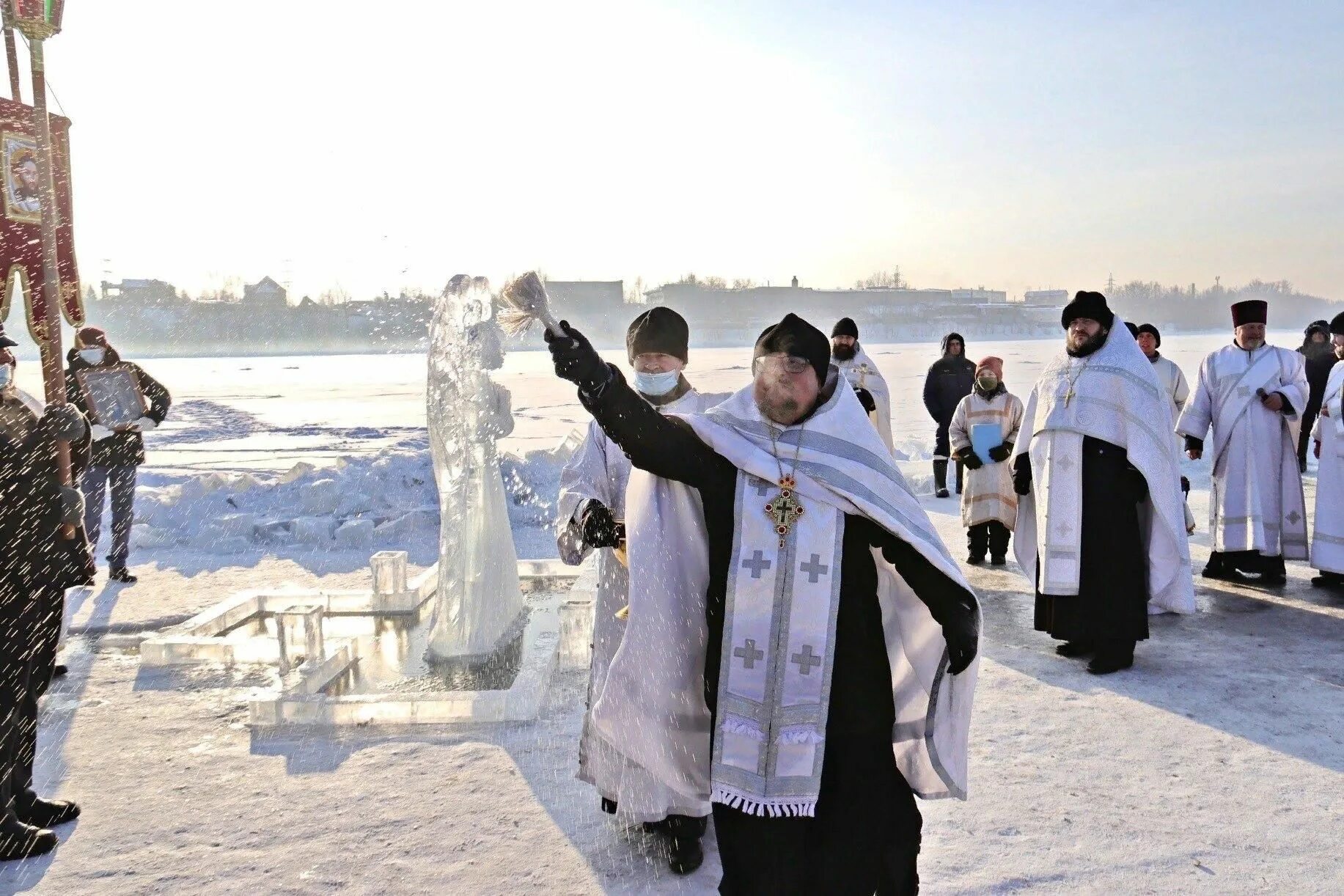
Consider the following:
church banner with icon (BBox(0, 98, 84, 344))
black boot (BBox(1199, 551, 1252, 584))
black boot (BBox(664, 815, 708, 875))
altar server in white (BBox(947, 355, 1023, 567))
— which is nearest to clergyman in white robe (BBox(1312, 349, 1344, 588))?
black boot (BBox(1199, 551, 1252, 584))

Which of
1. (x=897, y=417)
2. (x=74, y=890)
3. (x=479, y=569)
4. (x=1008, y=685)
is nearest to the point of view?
(x=74, y=890)

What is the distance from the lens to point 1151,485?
5293 millimetres

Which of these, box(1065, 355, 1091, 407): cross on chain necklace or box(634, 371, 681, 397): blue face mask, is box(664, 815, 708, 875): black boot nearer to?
box(634, 371, 681, 397): blue face mask

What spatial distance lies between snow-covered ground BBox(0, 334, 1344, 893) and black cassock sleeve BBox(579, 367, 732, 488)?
1.59 meters

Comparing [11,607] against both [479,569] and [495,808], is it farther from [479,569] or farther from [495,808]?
[479,569]

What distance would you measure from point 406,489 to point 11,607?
23.9ft

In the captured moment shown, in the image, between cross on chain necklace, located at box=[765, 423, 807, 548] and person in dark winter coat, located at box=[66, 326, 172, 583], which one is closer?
cross on chain necklace, located at box=[765, 423, 807, 548]

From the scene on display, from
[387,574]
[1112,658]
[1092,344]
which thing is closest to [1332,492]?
[1092,344]

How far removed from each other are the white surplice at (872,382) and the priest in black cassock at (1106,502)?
3.36 meters

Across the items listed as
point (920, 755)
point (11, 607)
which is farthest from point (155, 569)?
point (920, 755)

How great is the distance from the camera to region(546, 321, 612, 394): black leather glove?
2395 mm

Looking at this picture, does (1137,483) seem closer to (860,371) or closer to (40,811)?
(860,371)

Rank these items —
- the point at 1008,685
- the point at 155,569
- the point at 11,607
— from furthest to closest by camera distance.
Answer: the point at 155,569
the point at 1008,685
the point at 11,607

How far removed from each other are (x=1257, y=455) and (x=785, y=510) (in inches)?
246
